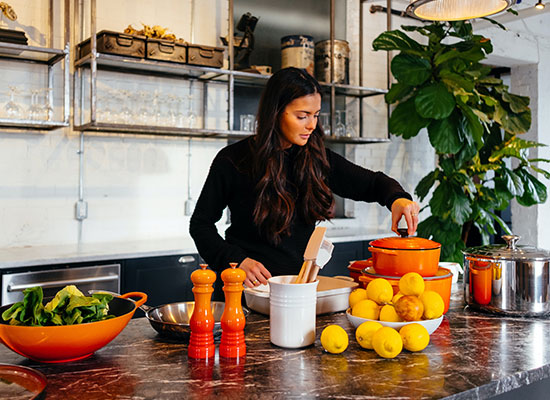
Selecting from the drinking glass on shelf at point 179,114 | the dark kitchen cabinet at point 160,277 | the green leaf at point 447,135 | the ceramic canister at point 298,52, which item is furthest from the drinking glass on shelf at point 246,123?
the green leaf at point 447,135

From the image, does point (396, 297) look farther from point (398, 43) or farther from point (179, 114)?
point (398, 43)

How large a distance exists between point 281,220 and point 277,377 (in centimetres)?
102

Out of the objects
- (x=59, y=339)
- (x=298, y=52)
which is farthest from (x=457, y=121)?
(x=59, y=339)

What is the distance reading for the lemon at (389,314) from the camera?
147 centimetres

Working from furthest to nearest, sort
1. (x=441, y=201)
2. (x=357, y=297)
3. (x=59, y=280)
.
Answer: (x=441, y=201) → (x=59, y=280) → (x=357, y=297)

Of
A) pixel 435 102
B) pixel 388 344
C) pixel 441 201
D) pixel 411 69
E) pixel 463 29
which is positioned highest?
pixel 463 29

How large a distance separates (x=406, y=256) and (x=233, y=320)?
1.91ft

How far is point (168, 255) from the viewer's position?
3453 millimetres

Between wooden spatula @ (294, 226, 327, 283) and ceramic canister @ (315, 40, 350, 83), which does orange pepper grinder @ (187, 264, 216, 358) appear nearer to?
wooden spatula @ (294, 226, 327, 283)

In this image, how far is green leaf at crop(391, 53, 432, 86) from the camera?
4211 millimetres

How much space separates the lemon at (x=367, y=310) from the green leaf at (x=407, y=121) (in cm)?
295

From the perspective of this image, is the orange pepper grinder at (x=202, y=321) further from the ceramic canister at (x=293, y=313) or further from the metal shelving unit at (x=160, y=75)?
the metal shelving unit at (x=160, y=75)

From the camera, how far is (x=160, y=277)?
3.43 meters

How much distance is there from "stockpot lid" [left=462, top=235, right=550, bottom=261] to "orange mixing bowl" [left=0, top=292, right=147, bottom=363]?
114cm
